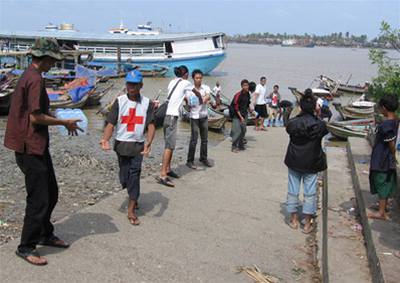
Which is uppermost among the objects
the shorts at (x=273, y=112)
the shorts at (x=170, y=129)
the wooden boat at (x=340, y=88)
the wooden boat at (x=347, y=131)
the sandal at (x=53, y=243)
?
the shorts at (x=170, y=129)

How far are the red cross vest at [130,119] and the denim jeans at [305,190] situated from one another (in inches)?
68.3

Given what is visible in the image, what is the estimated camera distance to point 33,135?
3.82 m

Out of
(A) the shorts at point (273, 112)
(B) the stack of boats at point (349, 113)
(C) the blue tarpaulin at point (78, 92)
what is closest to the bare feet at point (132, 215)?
(B) the stack of boats at point (349, 113)

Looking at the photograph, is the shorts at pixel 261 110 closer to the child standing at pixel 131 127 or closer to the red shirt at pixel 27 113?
the child standing at pixel 131 127

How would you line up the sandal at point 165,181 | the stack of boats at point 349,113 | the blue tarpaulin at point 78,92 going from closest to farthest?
the sandal at point 165,181 → the stack of boats at point 349,113 → the blue tarpaulin at point 78,92

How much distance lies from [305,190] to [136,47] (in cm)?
3626

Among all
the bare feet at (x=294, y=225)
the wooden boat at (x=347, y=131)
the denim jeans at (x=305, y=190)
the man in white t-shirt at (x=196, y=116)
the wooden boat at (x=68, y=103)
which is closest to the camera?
the denim jeans at (x=305, y=190)

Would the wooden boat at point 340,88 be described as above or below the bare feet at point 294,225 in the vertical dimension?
below

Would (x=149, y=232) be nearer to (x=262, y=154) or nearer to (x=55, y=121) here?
(x=55, y=121)

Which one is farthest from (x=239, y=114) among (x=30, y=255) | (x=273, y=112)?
(x=273, y=112)

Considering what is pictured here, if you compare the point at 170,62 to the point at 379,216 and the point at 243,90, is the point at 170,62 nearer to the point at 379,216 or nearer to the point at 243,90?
the point at 243,90

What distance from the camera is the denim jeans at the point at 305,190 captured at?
519 cm

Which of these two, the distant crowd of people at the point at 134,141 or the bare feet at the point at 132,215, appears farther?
the bare feet at the point at 132,215

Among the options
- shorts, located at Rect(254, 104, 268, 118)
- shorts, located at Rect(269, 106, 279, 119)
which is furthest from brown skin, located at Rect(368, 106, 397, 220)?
shorts, located at Rect(269, 106, 279, 119)
